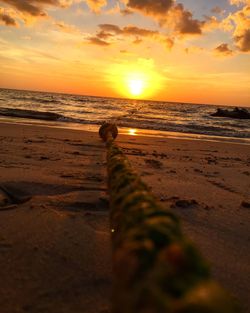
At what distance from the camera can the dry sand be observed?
1.77m

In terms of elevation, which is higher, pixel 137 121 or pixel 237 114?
pixel 137 121

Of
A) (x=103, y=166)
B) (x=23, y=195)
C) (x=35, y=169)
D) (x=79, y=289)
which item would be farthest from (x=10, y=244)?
(x=103, y=166)

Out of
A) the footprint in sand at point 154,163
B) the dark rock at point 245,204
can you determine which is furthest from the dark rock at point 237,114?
the dark rock at point 245,204

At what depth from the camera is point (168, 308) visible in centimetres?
58

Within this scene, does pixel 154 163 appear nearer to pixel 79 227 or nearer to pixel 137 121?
pixel 79 227

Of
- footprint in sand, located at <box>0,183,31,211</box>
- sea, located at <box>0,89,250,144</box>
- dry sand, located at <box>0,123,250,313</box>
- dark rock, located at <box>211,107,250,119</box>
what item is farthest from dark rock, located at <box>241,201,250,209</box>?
dark rock, located at <box>211,107,250,119</box>

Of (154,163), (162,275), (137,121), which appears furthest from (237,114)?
(162,275)

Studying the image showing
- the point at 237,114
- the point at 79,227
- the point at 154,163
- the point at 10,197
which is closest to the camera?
the point at 79,227

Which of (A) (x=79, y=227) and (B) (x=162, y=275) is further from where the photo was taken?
(A) (x=79, y=227)

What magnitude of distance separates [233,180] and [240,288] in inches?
123

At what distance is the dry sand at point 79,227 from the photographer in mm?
1770

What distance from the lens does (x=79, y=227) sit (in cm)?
258

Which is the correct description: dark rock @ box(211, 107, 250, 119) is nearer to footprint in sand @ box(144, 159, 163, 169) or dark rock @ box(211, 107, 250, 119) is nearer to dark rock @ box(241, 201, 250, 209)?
footprint in sand @ box(144, 159, 163, 169)

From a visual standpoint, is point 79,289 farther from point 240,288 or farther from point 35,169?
point 35,169
